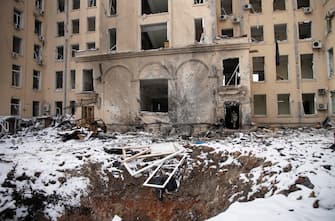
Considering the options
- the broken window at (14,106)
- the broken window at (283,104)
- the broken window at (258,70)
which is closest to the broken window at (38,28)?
the broken window at (14,106)

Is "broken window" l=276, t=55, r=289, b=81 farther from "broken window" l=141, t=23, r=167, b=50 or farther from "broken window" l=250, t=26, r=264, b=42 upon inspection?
"broken window" l=141, t=23, r=167, b=50

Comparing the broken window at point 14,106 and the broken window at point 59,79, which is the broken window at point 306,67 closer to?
the broken window at point 59,79

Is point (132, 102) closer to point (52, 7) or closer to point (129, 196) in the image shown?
point (129, 196)

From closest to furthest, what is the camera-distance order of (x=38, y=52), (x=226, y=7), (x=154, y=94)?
(x=154, y=94)
(x=226, y=7)
(x=38, y=52)

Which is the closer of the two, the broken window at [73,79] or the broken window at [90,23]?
the broken window at [73,79]

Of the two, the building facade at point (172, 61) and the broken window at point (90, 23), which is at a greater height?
the broken window at point (90, 23)

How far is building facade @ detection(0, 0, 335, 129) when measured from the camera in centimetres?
1595

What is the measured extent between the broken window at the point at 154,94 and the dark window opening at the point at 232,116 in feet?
16.5

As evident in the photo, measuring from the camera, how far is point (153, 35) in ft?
67.3

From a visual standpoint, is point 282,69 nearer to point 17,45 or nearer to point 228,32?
point 228,32

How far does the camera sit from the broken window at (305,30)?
2198 cm

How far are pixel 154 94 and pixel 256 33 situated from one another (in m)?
12.2

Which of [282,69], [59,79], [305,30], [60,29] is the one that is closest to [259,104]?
[282,69]

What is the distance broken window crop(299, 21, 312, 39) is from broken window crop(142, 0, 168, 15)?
1283 centimetres
